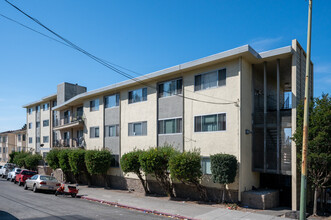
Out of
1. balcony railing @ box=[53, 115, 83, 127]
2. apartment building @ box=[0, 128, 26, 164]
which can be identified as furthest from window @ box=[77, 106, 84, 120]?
apartment building @ box=[0, 128, 26, 164]

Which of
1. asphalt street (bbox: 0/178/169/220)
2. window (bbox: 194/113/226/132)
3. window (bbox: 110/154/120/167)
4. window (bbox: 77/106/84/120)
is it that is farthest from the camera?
Result: window (bbox: 77/106/84/120)

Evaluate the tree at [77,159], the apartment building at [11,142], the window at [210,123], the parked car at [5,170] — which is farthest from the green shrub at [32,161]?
the window at [210,123]

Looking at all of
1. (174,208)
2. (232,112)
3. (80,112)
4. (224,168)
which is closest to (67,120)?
(80,112)

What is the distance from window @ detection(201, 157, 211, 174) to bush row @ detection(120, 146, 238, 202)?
56cm

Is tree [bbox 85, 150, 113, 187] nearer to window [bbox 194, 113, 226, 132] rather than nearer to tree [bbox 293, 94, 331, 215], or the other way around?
window [bbox 194, 113, 226, 132]

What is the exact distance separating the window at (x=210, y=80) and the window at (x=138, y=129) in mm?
5577

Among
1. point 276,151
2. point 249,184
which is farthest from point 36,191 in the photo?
point 276,151

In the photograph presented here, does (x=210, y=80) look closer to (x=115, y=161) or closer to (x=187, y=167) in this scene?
(x=187, y=167)

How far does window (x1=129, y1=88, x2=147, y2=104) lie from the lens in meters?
21.3

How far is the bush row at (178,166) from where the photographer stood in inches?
571

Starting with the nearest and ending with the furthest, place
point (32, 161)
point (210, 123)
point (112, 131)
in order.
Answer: point (210, 123) → point (112, 131) → point (32, 161)

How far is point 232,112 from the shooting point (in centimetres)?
1557

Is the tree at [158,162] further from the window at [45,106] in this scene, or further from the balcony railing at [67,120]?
the window at [45,106]

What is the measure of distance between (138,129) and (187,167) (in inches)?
291
